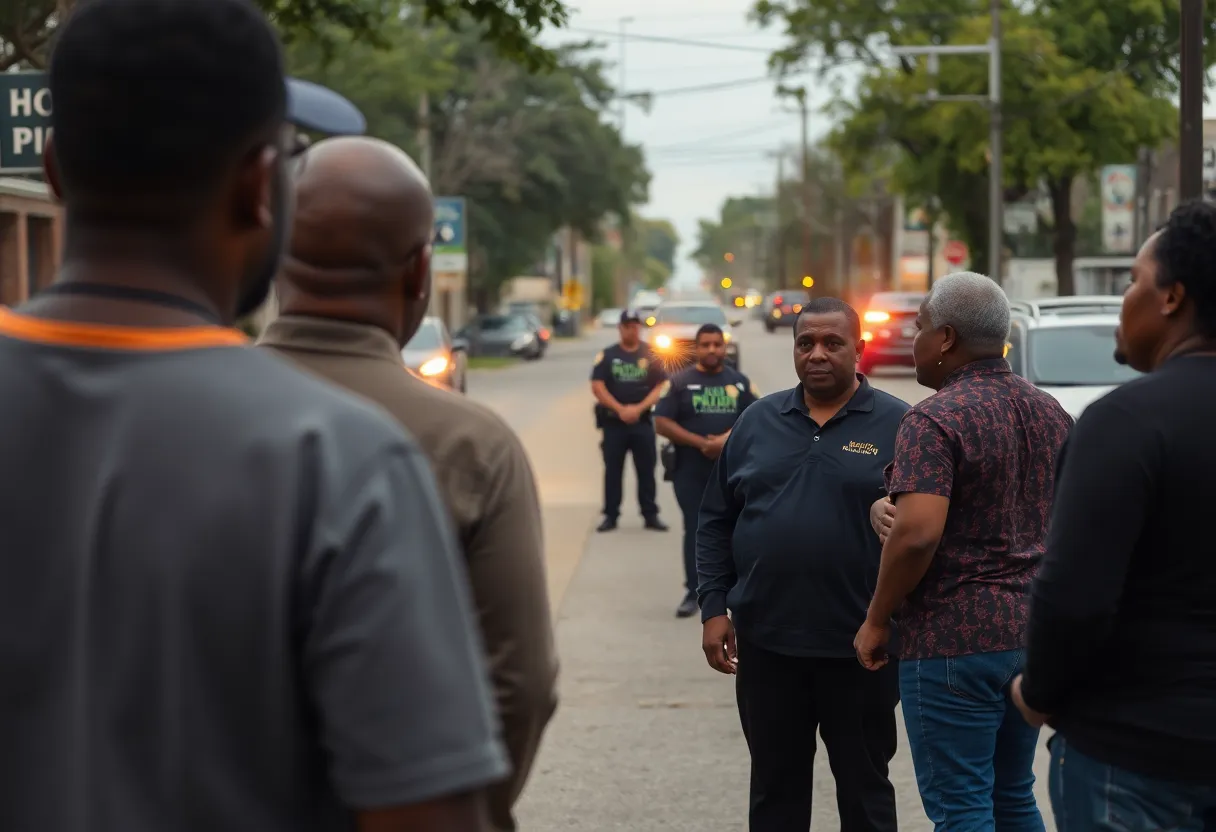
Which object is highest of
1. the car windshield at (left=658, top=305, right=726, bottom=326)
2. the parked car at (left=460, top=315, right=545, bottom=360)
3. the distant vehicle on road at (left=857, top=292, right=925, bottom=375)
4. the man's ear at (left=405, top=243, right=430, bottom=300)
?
the man's ear at (left=405, top=243, right=430, bottom=300)

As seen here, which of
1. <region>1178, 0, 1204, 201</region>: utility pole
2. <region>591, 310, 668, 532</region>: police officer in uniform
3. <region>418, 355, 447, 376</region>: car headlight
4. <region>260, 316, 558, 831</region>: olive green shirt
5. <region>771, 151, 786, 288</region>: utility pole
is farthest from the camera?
<region>771, 151, 786, 288</region>: utility pole

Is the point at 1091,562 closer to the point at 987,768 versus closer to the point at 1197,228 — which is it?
the point at 1197,228

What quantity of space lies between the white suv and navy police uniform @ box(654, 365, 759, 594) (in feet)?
12.0

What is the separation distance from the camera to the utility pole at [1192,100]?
16.5 m

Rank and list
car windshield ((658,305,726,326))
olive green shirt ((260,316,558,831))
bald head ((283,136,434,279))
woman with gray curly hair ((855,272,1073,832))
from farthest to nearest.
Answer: car windshield ((658,305,726,326)) < woman with gray curly hair ((855,272,1073,832)) < bald head ((283,136,434,279)) < olive green shirt ((260,316,558,831))

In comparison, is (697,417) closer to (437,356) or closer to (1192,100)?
(1192,100)

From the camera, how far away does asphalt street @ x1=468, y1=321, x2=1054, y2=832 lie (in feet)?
21.4

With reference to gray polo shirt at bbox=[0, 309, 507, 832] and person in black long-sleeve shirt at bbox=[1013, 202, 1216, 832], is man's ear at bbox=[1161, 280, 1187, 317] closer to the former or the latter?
person in black long-sleeve shirt at bbox=[1013, 202, 1216, 832]

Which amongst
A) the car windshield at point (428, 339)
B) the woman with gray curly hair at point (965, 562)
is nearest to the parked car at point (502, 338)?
the car windshield at point (428, 339)

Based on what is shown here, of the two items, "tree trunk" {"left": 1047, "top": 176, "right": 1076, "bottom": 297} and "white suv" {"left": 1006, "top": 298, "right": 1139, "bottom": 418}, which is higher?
"tree trunk" {"left": 1047, "top": 176, "right": 1076, "bottom": 297}

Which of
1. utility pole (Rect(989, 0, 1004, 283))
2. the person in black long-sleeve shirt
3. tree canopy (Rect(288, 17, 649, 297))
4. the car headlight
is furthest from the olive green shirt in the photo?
tree canopy (Rect(288, 17, 649, 297))

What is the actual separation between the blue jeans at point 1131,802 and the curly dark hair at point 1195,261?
0.73m

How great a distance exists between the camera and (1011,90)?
41750 mm

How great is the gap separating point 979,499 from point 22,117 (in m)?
6.52
